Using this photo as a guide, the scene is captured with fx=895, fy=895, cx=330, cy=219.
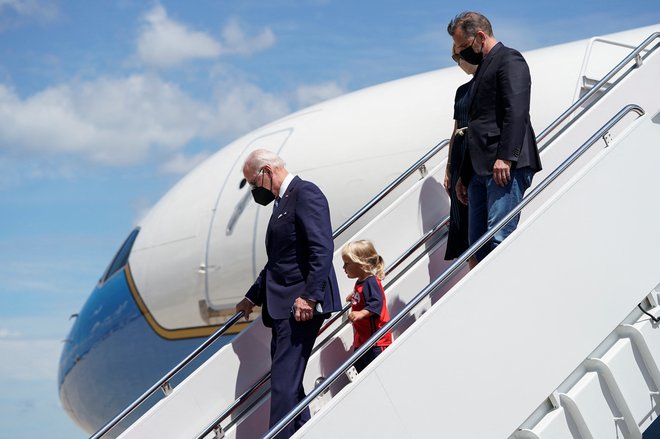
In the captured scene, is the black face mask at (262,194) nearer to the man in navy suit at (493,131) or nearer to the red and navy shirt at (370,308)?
the red and navy shirt at (370,308)

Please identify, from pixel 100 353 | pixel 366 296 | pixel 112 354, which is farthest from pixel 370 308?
pixel 100 353

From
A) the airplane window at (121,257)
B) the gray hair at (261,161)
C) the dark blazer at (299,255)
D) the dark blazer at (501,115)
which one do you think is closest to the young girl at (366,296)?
the dark blazer at (299,255)

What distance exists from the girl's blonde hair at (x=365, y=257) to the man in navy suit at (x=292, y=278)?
314mm

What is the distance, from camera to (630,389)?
398cm

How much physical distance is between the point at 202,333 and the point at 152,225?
1.91m

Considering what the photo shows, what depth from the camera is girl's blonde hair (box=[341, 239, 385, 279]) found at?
4.67 m

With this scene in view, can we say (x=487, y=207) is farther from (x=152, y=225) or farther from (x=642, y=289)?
(x=152, y=225)

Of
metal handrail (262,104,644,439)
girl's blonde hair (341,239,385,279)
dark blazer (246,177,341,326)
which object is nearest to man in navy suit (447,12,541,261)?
metal handrail (262,104,644,439)

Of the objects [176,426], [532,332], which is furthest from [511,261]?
[176,426]

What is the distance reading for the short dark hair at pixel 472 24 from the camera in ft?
14.7

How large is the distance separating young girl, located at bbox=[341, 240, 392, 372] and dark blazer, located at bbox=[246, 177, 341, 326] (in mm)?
244

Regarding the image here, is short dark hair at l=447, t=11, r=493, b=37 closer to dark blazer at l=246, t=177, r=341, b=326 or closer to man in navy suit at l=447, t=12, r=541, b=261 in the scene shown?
man in navy suit at l=447, t=12, r=541, b=261

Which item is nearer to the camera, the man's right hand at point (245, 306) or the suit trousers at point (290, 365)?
the suit trousers at point (290, 365)

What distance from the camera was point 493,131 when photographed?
171 inches
